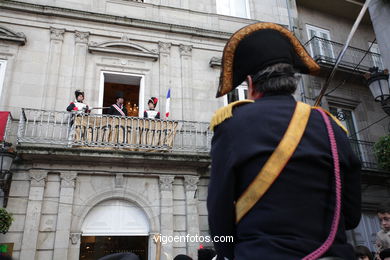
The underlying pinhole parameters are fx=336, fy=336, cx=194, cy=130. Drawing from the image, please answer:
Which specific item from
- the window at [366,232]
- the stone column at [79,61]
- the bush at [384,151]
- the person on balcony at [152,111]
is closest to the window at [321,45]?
the bush at [384,151]

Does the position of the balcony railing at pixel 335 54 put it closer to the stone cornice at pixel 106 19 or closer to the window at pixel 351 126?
the window at pixel 351 126

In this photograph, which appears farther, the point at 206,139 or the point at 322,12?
the point at 322,12

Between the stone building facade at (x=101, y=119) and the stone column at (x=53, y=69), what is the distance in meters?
0.03

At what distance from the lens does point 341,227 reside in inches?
64.7

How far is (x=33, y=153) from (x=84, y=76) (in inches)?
129

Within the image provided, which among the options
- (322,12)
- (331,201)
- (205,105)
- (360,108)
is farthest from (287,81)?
(322,12)

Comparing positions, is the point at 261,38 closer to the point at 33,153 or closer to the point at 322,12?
the point at 33,153

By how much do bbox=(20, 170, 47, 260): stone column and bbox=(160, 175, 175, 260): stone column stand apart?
343 cm

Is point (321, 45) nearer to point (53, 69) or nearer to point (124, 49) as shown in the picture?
point (124, 49)

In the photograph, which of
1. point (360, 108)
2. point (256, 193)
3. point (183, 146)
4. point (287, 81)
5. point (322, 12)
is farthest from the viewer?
point (322, 12)

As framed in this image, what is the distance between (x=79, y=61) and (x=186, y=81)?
377 centimetres

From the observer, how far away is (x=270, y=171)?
1602 mm

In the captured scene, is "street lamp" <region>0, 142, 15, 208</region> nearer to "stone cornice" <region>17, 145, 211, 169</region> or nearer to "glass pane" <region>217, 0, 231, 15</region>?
"stone cornice" <region>17, 145, 211, 169</region>

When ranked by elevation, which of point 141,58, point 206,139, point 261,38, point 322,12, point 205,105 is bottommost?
point 261,38
